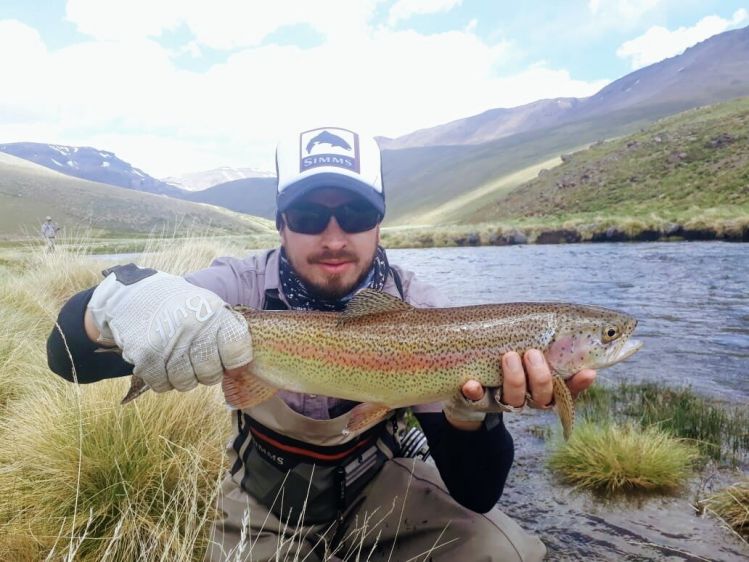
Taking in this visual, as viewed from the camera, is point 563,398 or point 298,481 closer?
point 563,398

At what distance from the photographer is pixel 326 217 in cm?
311

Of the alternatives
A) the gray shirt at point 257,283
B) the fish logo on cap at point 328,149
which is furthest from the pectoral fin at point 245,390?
the fish logo on cap at point 328,149

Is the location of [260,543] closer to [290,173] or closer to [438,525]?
[438,525]

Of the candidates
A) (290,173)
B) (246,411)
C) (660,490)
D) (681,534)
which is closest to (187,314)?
(246,411)

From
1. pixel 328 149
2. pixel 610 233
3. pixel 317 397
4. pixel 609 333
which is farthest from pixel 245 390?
pixel 610 233

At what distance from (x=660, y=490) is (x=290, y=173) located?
11.8 feet

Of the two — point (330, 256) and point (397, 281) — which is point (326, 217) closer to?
point (330, 256)

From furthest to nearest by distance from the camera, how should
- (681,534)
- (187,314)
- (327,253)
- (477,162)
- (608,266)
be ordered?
(477,162), (608,266), (681,534), (327,253), (187,314)

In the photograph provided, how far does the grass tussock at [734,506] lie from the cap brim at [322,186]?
3001 mm

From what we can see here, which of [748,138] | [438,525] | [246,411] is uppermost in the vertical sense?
[748,138]

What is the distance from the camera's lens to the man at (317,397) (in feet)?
8.12

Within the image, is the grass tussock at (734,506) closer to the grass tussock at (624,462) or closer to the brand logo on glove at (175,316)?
the grass tussock at (624,462)

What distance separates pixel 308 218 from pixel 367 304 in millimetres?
710

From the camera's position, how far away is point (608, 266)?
18688mm
